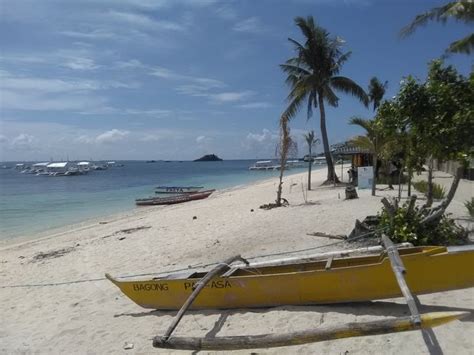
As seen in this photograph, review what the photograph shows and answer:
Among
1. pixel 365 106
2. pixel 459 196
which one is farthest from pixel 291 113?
pixel 459 196

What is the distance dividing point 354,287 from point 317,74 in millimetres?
19380

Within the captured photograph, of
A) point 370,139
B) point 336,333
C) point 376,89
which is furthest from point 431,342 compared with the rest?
point 376,89

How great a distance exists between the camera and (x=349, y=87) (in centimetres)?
2342

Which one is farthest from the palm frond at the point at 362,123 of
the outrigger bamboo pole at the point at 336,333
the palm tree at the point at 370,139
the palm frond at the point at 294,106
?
the outrigger bamboo pole at the point at 336,333

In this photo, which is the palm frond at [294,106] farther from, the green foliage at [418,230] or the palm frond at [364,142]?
the green foliage at [418,230]

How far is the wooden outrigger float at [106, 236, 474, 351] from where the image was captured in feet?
11.3

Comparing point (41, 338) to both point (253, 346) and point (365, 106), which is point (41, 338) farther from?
point (365, 106)

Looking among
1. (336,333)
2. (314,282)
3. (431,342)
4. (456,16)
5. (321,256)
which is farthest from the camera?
(456,16)

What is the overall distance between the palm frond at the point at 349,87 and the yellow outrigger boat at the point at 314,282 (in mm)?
19041

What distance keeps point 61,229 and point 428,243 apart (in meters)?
15.3

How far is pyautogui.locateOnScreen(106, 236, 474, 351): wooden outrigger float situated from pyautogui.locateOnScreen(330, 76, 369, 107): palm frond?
1906cm

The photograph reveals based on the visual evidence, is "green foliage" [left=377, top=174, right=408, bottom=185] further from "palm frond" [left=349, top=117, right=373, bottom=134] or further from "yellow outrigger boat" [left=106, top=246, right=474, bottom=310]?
"yellow outrigger boat" [left=106, top=246, right=474, bottom=310]

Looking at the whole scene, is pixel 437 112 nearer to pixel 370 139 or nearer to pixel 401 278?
pixel 401 278

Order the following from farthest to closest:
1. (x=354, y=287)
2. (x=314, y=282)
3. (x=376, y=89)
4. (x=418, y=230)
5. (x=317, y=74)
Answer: (x=376, y=89) < (x=317, y=74) < (x=418, y=230) < (x=314, y=282) < (x=354, y=287)
